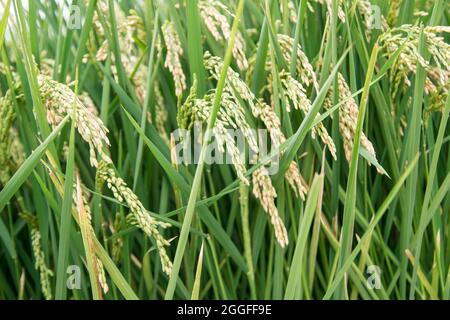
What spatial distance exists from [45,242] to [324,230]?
54cm

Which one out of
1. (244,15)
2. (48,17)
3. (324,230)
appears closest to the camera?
(324,230)

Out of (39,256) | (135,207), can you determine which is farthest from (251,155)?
(39,256)

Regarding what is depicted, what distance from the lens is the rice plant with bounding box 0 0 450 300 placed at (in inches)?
38.0

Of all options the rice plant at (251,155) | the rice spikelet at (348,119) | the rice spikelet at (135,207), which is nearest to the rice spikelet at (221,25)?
the rice plant at (251,155)

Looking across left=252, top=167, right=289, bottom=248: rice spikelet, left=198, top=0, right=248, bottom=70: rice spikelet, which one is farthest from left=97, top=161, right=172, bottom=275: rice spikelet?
left=198, top=0, right=248, bottom=70: rice spikelet

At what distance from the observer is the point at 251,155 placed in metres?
1.06

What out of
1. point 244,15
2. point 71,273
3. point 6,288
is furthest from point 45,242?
point 244,15

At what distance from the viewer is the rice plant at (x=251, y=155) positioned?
38.0 inches

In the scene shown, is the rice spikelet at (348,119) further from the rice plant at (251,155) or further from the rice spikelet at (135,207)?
the rice spikelet at (135,207)

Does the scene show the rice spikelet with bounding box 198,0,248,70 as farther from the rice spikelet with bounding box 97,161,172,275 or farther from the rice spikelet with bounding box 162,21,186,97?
the rice spikelet with bounding box 97,161,172,275

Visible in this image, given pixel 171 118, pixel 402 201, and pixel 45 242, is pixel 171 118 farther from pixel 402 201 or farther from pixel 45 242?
pixel 402 201

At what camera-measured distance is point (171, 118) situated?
47.2 inches

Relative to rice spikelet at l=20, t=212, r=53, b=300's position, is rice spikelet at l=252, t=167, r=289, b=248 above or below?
above

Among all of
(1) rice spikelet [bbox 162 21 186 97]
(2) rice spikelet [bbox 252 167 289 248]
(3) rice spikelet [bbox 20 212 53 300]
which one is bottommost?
(3) rice spikelet [bbox 20 212 53 300]
